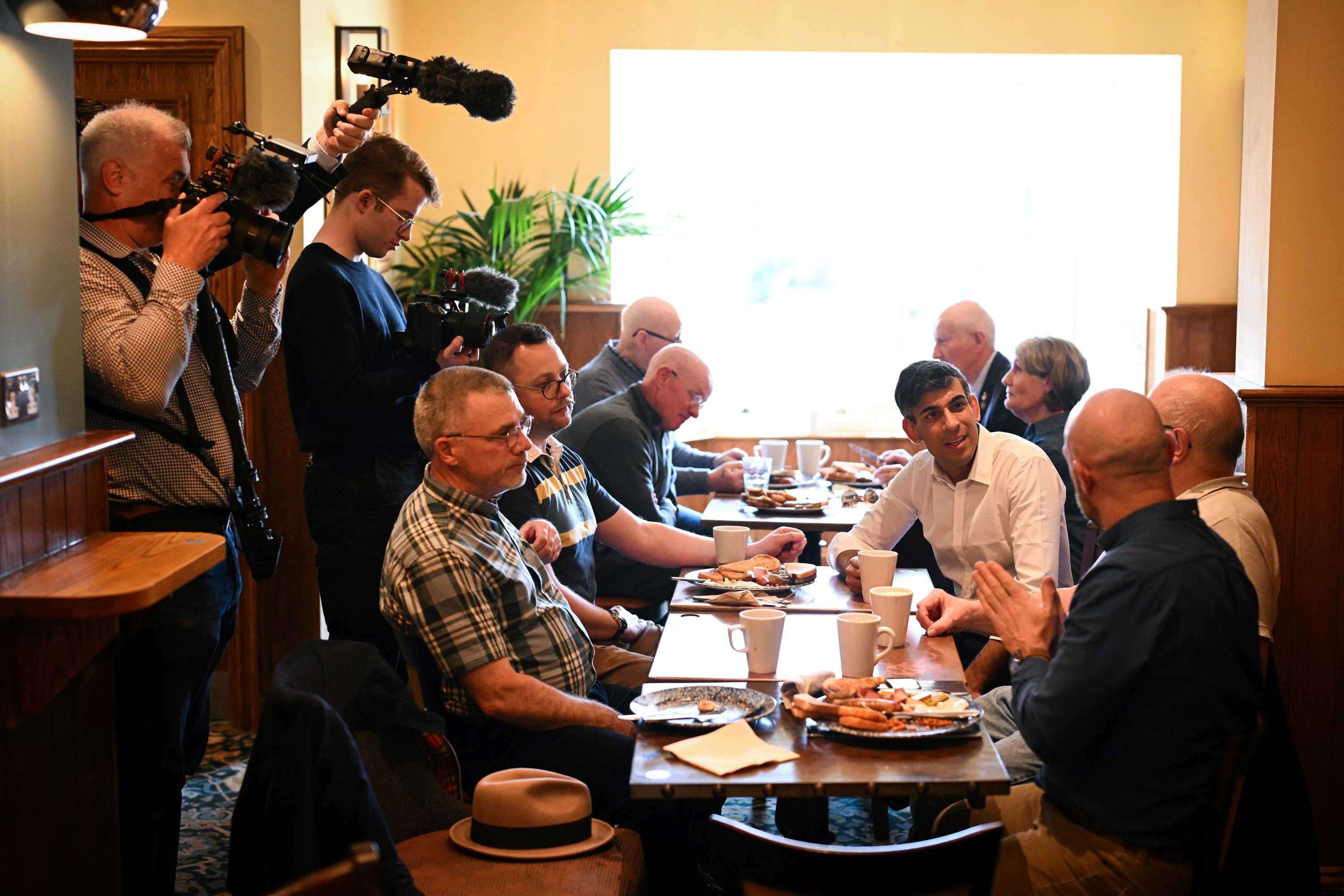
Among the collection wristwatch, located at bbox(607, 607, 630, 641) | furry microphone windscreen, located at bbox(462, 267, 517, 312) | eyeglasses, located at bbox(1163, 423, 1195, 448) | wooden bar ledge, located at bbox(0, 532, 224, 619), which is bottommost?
wristwatch, located at bbox(607, 607, 630, 641)

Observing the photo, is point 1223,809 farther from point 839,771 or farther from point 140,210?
point 140,210

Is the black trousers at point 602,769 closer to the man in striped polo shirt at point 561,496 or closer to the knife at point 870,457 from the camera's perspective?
the man in striped polo shirt at point 561,496

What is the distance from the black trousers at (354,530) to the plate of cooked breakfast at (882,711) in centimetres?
128

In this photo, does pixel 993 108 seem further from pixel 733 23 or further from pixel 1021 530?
pixel 1021 530

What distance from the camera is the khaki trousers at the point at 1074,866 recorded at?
1840 millimetres

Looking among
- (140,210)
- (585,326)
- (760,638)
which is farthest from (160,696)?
(585,326)

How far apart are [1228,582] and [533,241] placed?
4610mm

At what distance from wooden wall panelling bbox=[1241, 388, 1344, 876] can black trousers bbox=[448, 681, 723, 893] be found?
1730 mm

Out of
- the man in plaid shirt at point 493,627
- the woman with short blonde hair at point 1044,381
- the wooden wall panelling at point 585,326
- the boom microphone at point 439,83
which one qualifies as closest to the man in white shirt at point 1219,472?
the man in plaid shirt at point 493,627

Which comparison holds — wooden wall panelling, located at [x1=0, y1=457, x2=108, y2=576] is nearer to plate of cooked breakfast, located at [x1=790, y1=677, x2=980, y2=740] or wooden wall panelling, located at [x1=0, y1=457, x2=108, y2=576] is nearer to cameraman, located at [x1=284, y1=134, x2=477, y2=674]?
cameraman, located at [x1=284, y1=134, x2=477, y2=674]

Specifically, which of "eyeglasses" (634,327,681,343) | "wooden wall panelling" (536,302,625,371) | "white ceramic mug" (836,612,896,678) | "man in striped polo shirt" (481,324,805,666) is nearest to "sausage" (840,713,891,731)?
"white ceramic mug" (836,612,896,678)

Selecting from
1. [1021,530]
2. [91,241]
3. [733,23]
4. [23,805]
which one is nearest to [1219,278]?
[733,23]

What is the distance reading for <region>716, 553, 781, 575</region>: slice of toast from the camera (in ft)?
9.54

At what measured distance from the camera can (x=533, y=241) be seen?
597 centimetres
